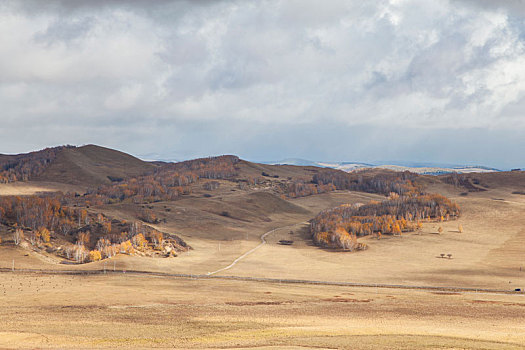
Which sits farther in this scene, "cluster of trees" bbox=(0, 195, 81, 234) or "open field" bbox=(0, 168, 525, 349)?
"cluster of trees" bbox=(0, 195, 81, 234)

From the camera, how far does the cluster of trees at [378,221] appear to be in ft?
523

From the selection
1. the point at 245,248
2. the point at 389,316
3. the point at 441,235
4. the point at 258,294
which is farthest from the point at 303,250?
the point at 389,316

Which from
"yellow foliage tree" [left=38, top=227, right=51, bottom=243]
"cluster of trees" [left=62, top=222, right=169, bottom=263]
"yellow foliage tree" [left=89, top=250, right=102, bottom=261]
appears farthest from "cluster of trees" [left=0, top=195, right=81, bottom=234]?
"yellow foliage tree" [left=89, top=250, right=102, bottom=261]

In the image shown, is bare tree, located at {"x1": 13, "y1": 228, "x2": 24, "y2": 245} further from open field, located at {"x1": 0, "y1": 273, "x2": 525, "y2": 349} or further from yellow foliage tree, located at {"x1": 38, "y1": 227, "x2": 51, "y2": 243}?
open field, located at {"x1": 0, "y1": 273, "x2": 525, "y2": 349}

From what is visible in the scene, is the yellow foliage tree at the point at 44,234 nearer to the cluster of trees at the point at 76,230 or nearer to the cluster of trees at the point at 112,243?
the cluster of trees at the point at 76,230

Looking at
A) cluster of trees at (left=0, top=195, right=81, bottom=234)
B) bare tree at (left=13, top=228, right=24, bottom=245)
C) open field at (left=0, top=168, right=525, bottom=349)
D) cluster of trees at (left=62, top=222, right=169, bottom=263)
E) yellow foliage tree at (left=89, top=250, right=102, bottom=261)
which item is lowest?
open field at (left=0, top=168, right=525, bottom=349)

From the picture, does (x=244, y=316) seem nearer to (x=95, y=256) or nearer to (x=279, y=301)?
(x=279, y=301)

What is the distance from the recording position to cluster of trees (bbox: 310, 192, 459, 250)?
523 feet

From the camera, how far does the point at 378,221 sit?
570ft

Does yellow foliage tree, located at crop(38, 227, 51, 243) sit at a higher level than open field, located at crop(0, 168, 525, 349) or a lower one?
higher

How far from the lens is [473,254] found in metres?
136

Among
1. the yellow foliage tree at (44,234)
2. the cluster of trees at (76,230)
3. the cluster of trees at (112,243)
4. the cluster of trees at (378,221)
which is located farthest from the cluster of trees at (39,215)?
the cluster of trees at (378,221)

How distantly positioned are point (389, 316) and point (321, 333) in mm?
16283

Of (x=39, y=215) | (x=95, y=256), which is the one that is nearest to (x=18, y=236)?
(x=95, y=256)
